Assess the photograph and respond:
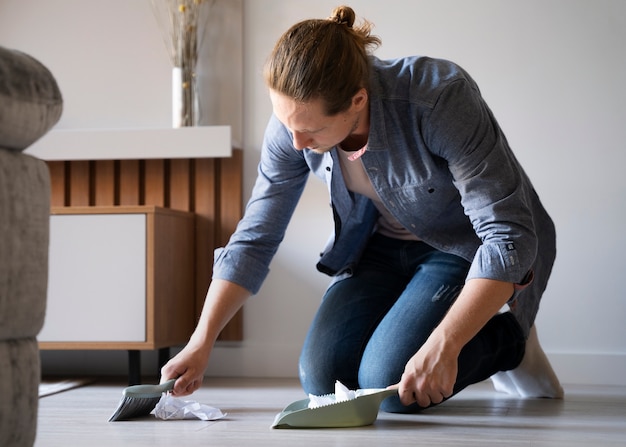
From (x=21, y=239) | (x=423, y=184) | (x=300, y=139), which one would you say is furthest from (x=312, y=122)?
(x=21, y=239)

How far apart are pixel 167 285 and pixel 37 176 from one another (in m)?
1.69

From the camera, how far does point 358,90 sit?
1.61m

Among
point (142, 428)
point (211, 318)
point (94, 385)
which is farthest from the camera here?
point (94, 385)

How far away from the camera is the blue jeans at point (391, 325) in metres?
1.84

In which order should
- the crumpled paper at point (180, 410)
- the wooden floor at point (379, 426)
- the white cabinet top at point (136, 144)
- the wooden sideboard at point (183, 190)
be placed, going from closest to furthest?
the wooden floor at point (379, 426)
the crumpled paper at point (180, 410)
the white cabinet top at point (136, 144)
the wooden sideboard at point (183, 190)

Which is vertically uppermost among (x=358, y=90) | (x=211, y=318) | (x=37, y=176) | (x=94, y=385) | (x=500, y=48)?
(x=500, y=48)

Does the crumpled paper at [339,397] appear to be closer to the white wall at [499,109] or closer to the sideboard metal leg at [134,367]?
the sideboard metal leg at [134,367]

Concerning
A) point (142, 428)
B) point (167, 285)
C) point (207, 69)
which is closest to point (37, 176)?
point (142, 428)

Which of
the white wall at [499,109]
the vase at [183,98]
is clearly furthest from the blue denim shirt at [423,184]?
the vase at [183,98]

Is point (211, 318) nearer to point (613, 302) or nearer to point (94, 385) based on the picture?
point (94, 385)

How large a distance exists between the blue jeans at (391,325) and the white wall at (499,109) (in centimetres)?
80

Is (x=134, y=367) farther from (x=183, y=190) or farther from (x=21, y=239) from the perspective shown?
(x=21, y=239)

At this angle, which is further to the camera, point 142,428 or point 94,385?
point 94,385

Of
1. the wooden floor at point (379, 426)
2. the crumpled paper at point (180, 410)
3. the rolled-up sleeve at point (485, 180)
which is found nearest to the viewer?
the wooden floor at point (379, 426)
